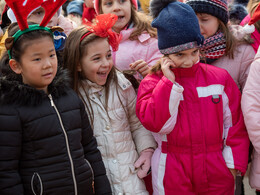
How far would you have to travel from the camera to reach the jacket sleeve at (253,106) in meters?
2.62

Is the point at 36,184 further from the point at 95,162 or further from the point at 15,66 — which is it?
the point at 15,66

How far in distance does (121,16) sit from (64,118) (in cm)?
148

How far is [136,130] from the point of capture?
2.90 metres

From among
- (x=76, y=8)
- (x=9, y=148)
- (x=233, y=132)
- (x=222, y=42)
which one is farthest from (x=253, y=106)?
(x=76, y=8)

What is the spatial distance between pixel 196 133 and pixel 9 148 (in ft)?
4.18

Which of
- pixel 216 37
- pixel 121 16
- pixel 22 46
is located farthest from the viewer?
pixel 121 16

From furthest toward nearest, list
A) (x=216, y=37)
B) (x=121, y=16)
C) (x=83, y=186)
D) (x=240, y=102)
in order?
(x=121, y=16) → (x=216, y=37) → (x=240, y=102) → (x=83, y=186)

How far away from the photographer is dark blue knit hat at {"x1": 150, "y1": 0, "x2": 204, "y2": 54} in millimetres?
2500

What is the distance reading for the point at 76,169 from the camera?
2.29m

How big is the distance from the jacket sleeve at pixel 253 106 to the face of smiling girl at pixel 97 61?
1.07 metres

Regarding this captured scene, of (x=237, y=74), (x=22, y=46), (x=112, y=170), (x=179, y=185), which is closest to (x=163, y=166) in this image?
(x=179, y=185)

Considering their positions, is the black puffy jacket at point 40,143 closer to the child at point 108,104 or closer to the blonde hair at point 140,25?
the child at point 108,104

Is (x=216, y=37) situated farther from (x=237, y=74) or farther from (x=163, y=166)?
(x=163, y=166)

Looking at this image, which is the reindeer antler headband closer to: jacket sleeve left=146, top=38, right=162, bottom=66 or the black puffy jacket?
the black puffy jacket
